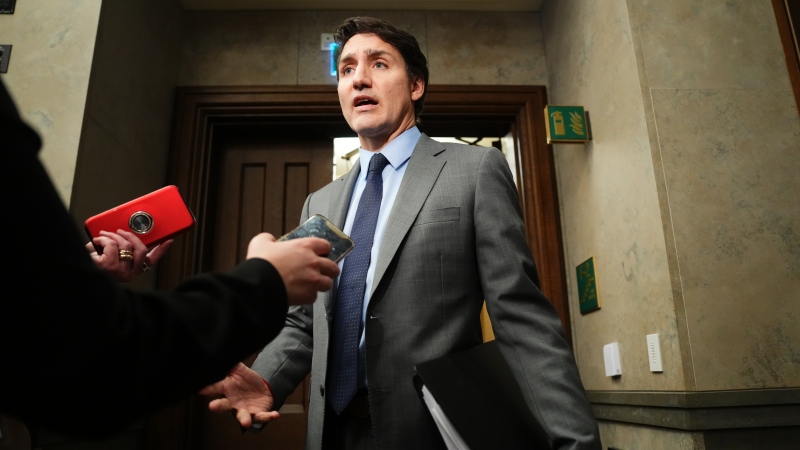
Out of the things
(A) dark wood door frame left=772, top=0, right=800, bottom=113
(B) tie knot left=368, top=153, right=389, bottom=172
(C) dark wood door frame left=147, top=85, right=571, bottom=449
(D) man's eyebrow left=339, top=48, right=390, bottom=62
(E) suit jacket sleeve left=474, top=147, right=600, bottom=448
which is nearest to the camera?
(E) suit jacket sleeve left=474, top=147, right=600, bottom=448

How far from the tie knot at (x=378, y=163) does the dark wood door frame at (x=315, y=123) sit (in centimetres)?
152

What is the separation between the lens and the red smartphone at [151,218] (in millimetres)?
1191

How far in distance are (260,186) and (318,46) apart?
81cm

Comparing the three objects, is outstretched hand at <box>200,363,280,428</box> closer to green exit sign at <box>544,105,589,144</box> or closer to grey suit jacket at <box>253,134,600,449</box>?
grey suit jacket at <box>253,134,600,449</box>

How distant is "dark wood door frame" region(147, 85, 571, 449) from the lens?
273 centimetres

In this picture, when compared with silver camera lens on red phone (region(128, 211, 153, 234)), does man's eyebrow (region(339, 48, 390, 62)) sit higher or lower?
higher

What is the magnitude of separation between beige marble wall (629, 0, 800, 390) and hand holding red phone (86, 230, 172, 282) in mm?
1501

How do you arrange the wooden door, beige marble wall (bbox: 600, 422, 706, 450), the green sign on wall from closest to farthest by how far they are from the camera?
beige marble wall (bbox: 600, 422, 706, 450), the green sign on wall, the wooden door

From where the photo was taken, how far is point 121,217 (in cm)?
119

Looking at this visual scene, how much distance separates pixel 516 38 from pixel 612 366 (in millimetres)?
1810

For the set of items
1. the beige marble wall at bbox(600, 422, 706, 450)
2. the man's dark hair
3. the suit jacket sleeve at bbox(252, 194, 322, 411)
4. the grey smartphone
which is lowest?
the beige marble wall at bbox(600, 422, 706, 450)

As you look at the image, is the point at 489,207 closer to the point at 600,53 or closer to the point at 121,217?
the point at 121,217

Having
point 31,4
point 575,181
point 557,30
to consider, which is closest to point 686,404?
point 575,181

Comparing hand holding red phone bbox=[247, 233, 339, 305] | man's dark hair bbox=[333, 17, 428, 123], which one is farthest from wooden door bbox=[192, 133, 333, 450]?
hand holding red phone bbox=[247, 233, 339, 305]
